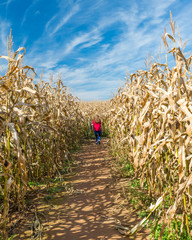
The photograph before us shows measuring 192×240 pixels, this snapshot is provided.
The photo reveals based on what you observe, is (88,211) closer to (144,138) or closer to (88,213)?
(88,213)

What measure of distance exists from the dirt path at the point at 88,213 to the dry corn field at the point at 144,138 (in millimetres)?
455

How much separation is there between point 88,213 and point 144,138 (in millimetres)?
1974

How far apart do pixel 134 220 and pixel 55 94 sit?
177 inches

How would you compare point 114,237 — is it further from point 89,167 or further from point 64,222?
point 89,167

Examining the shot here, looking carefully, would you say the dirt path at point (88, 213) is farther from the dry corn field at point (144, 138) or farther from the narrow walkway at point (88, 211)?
the dry corn field at point (144, 138)

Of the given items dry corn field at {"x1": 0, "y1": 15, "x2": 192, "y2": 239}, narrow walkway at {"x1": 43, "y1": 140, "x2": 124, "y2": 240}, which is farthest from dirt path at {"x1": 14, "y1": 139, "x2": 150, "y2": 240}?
dry corn field at {"x1": 0, "y1": 15, "x2": 192, "y2": 239}

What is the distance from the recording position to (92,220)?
3.43 meters

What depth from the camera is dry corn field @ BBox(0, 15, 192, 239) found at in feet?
7.38

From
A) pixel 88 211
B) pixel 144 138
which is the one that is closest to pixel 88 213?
pixel 88 211

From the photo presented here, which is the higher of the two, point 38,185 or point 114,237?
point 38,185

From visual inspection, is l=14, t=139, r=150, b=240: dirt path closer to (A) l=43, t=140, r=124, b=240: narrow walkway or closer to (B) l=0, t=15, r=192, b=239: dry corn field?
(A) l=43, t=140, r=124, b=240: narrow walkway

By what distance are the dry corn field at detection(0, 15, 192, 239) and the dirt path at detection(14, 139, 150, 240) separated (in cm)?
45

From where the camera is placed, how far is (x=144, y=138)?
2.94 m

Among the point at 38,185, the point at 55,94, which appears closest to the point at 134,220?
the point at 38,185
